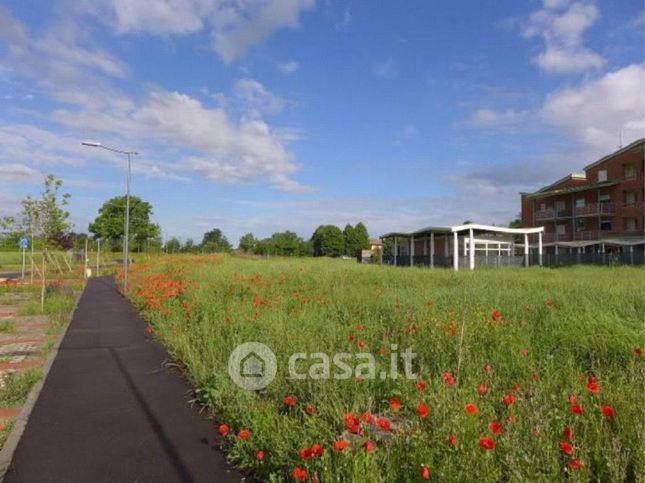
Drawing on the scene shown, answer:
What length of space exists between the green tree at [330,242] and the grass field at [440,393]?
74332 millimetres

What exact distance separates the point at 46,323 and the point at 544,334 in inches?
444

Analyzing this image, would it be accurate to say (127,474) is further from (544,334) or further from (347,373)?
(544,334)

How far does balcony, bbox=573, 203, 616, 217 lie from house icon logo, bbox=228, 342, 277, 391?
154ft

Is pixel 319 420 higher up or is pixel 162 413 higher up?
pixel 319 420

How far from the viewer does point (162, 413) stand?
194 inches

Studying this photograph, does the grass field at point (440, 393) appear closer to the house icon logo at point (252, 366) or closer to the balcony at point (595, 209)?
the house icon logo at point (252, 366)

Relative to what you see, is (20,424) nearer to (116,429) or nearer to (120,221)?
(116,429)

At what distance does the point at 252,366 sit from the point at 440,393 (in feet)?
7.63

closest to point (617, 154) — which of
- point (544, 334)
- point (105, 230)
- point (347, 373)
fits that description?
point (544, 334)

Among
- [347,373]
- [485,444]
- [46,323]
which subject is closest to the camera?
[485,444]

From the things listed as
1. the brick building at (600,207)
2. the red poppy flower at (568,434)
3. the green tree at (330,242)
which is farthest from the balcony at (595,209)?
the red poppy flower at (568,434)

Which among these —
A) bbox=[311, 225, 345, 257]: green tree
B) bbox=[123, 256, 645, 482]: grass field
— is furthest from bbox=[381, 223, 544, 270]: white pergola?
bbox=[311, 225, 345, 257]: green tree

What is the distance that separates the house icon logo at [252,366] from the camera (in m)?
4.83

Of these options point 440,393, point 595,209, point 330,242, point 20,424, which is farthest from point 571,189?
point 20,424
